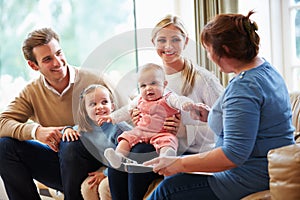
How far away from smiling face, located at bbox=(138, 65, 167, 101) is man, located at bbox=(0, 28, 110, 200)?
1.59ft

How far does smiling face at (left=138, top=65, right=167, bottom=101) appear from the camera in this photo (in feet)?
6.67

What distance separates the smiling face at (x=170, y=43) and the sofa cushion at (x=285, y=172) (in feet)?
2.09

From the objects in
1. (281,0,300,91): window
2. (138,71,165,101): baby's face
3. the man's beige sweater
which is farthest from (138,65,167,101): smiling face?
(281,0,300,91): window

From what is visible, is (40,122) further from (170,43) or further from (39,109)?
(170,43)

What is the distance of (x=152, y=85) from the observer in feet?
6.71

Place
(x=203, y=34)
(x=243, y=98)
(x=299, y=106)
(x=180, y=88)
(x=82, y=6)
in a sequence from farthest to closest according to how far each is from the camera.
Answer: (x=82, y=6) → (x=299, y=106) → (x=180, y=88) → (x=203, y=34) → (x=243, y=98)

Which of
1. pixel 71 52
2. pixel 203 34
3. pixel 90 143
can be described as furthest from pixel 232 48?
pixel 71 52

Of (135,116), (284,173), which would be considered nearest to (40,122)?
(135,116)

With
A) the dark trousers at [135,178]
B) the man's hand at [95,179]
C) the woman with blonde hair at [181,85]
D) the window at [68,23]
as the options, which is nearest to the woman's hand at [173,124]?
the woman with blonde hair at [181,85]

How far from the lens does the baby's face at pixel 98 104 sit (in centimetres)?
225

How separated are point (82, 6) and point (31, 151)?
134 cm

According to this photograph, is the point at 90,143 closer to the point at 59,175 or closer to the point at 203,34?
the point at 59,175

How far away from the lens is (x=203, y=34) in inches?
66.6

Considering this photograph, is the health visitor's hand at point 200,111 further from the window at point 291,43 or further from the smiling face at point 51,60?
the window at point 291,43
